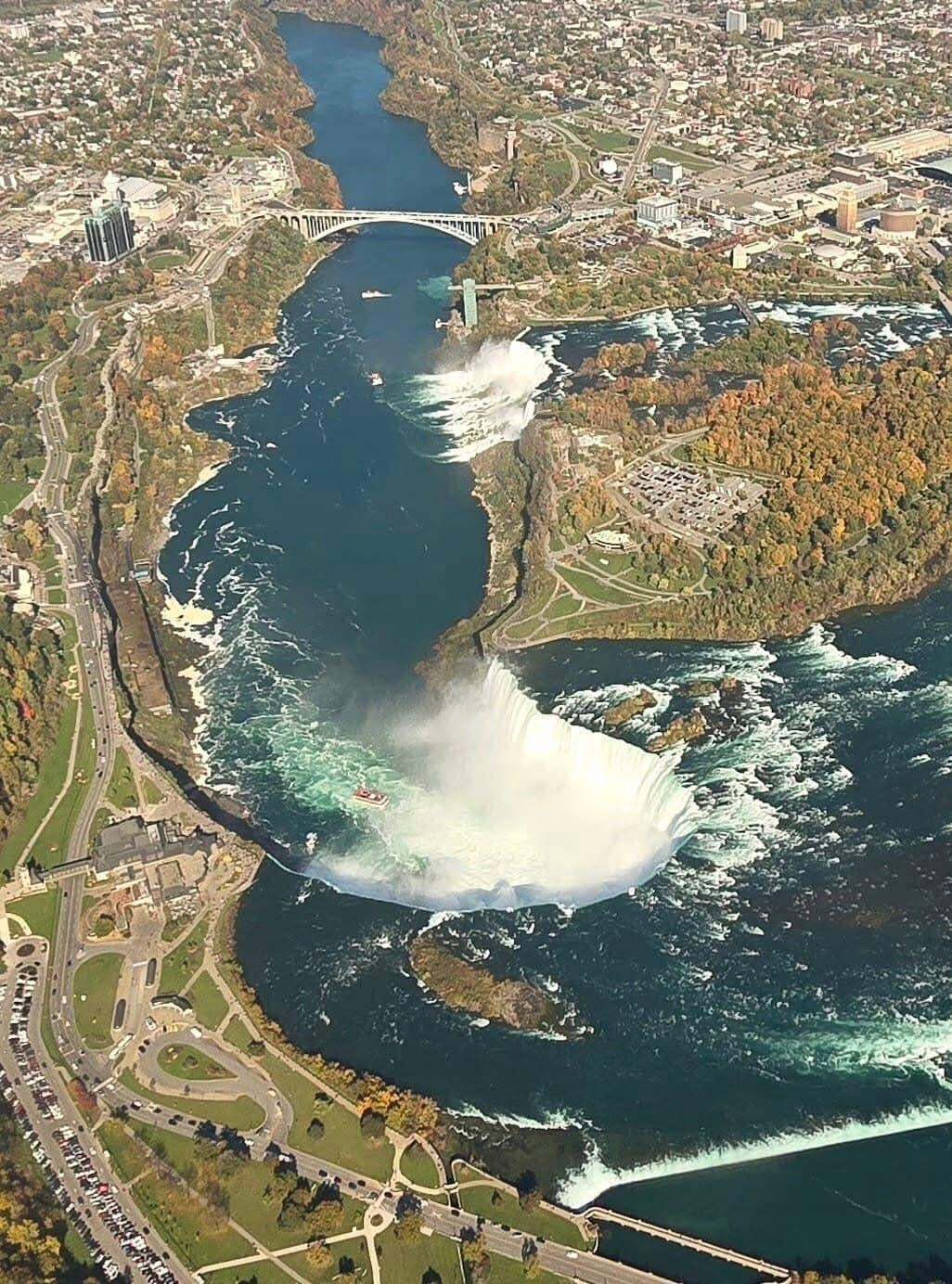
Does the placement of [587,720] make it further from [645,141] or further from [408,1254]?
[645,141]

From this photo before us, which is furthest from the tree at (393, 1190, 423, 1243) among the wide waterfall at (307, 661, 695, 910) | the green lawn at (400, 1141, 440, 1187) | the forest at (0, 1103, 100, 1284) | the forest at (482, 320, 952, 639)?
the forest at (482, 320, 952, 639)

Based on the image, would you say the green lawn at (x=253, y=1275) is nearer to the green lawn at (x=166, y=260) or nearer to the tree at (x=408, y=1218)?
→ the tree at (x=408, y=1218)

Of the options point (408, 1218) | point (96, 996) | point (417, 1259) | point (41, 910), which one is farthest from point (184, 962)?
point (417, 1259)

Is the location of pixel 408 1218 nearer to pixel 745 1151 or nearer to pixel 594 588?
pixel 745 1151

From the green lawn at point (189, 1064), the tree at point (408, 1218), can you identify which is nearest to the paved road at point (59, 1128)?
the green lawn at point (189, 1064)

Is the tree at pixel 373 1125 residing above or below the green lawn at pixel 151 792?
above

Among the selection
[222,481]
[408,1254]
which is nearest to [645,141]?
[222,481]

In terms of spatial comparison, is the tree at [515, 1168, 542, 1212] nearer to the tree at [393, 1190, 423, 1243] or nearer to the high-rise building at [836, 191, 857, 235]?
the tree at [393, 1190, 423, 1243]
